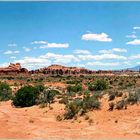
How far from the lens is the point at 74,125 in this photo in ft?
67.2

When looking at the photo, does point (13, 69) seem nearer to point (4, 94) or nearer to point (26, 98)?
point (4, 94)

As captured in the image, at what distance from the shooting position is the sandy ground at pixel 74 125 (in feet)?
58.6

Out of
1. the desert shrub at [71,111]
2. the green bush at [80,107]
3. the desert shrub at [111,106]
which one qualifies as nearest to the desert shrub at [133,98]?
the desert shrub at [111,106]

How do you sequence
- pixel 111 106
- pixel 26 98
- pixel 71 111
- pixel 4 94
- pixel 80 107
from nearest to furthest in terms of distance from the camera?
pixel 71 111
pixel 111 106
pixel 80 107
pixel 26 98
pixel 4 94

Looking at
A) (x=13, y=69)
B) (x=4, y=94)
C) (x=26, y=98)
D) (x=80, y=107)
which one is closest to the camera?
(x=80, y=107)

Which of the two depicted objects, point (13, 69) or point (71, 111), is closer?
point (71, 111)

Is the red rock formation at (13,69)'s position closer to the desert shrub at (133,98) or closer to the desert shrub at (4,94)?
the desert shrub at (4,94)

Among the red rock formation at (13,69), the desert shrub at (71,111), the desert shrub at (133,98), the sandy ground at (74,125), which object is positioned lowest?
the sandy ground at (74,125)

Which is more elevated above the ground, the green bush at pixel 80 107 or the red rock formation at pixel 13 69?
the red rock formation at pixel 13 69

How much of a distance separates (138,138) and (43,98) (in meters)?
15.5

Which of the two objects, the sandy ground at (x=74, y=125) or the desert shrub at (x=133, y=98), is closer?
the sandy ground at (x=74, y=125)

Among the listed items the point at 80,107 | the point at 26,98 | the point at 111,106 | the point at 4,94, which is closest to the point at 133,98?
the point at 111,106

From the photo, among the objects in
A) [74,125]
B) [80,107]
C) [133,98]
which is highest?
[133,98]

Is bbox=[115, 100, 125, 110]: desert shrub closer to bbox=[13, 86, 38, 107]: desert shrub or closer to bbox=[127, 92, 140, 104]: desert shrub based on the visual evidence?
bbox=[127, 92, 140, 104]: desert shrub
